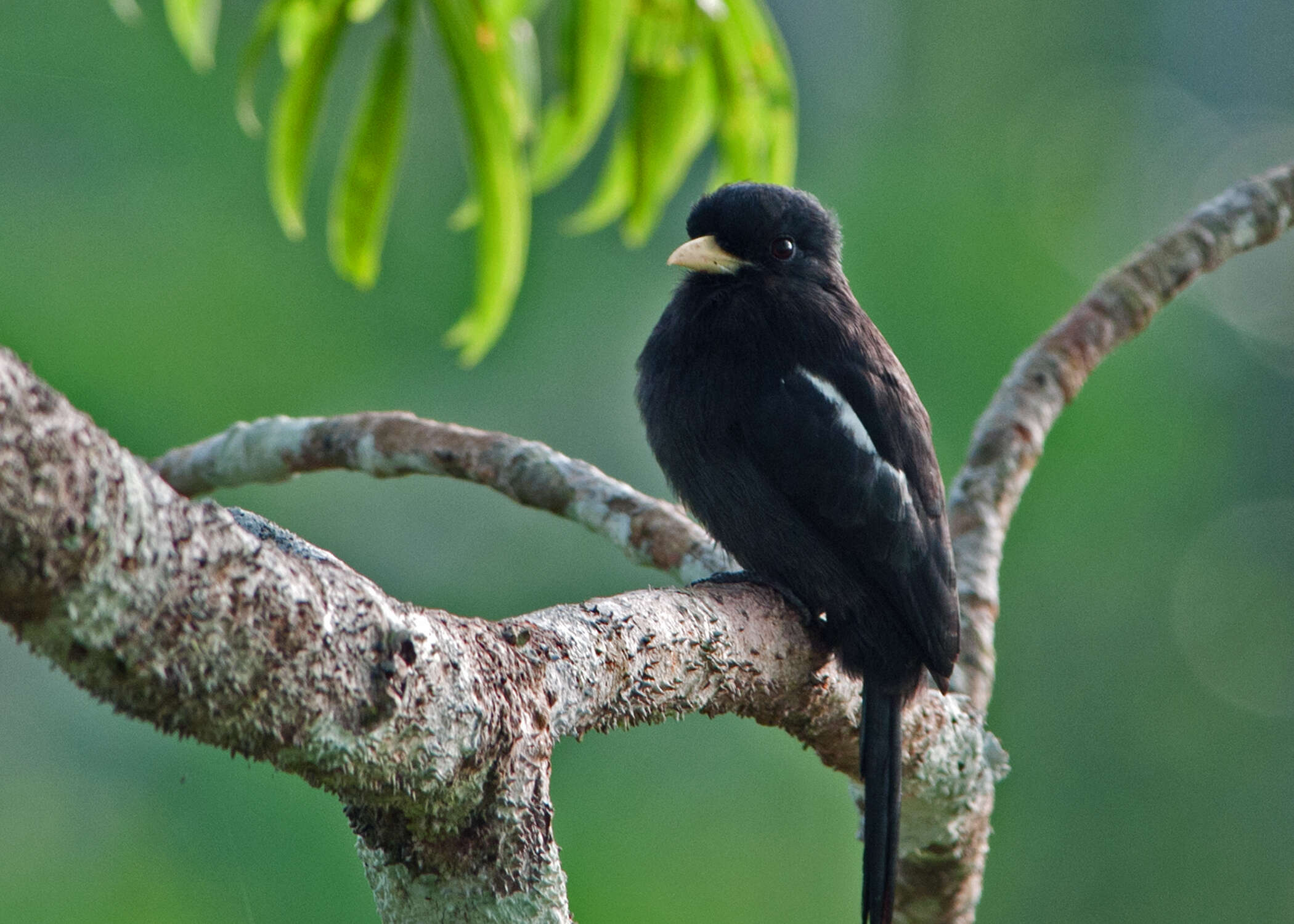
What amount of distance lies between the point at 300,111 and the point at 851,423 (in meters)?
1.12

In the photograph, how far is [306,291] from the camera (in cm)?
1099

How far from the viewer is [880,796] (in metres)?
2.05

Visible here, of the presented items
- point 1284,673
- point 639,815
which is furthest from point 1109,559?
point 639,815

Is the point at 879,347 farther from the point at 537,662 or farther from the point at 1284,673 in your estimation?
the point at 1284,673

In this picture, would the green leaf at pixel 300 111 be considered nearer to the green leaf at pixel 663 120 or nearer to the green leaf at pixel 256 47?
the green leaf at pixel 256 47

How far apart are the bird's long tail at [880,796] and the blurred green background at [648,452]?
6.22 m

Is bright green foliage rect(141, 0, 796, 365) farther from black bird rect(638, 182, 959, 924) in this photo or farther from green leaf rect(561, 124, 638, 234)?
Result: black bird rect(638, 182, 959, 924)

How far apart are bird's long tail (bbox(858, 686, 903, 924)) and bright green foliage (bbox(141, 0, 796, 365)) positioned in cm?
101

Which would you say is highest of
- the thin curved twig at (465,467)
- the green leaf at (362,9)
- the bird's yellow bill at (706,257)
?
the green leaf at (362,9)

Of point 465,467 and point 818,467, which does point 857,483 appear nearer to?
point 818,467

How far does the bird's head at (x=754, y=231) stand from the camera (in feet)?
8.29

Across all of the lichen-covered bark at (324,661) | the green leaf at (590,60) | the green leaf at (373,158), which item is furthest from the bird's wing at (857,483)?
the lichen-covered bark at (324,661)

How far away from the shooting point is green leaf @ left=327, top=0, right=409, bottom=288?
2178 millimetres

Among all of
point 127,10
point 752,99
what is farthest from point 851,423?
point 127,10
